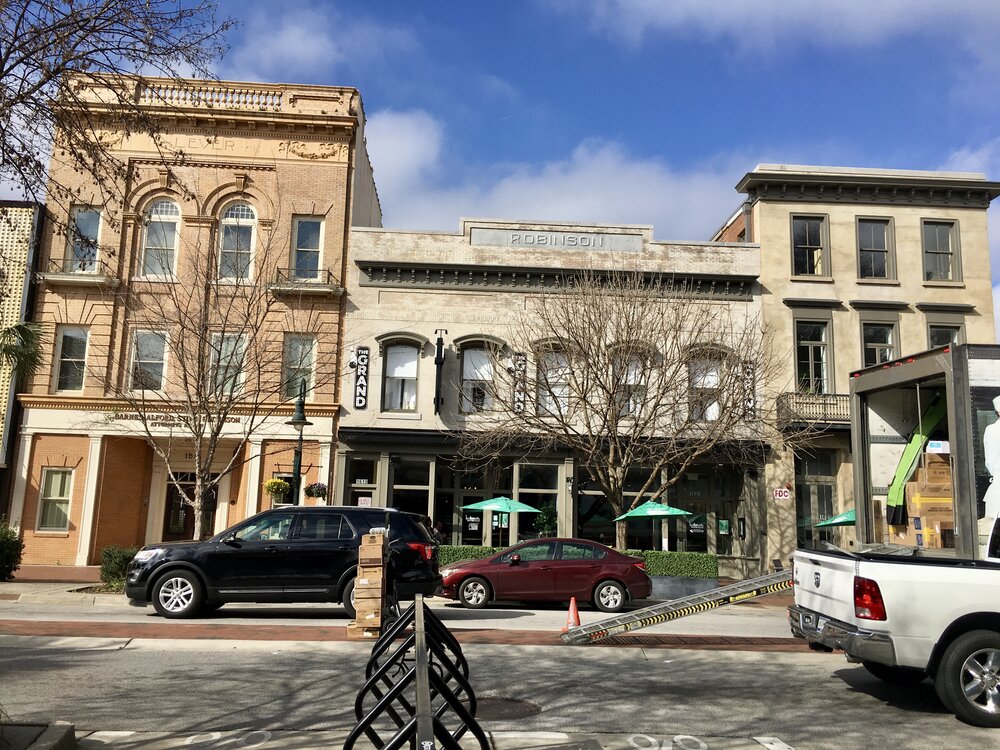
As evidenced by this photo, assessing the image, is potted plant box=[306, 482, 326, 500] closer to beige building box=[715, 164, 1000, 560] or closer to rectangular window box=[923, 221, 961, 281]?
beige building box=[715, 164, 1000, 560]

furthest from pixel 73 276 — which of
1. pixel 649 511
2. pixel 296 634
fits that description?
pixel 296 634

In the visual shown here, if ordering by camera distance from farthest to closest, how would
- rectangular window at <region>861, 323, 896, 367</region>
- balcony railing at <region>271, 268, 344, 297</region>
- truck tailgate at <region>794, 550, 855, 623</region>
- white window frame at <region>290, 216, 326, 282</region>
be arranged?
rectangular window at <region>861, 323, 896, 367</region> < white window frame at <region>290, 216, 326, 282</region> < balcony railing at <region>271, 268, 344, 297</region> < truck tailgate at <region>794, 550, 855, 623</region>

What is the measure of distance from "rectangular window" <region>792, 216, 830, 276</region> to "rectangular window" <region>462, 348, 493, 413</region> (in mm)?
10479

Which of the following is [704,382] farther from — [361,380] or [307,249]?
[307,249]

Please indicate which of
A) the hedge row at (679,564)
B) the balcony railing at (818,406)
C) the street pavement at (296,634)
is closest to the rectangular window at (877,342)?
the balcony railing at (818,406)

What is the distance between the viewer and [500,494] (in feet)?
84.3

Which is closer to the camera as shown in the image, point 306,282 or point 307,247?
point 306,282

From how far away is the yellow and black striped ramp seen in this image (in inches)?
366

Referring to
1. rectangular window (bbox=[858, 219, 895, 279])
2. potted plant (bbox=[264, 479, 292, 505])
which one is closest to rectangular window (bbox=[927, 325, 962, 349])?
rectangular window (bbox=[858, 219, 895, 279])

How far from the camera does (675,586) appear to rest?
19453 millimetres

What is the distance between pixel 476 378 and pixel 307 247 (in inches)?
266

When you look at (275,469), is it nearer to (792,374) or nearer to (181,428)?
(181,428)

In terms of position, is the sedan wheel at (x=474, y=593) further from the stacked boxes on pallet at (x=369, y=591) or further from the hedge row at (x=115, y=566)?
the hedge row at (x=115, y=566)

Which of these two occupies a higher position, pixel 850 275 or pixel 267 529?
pixel 850 275
